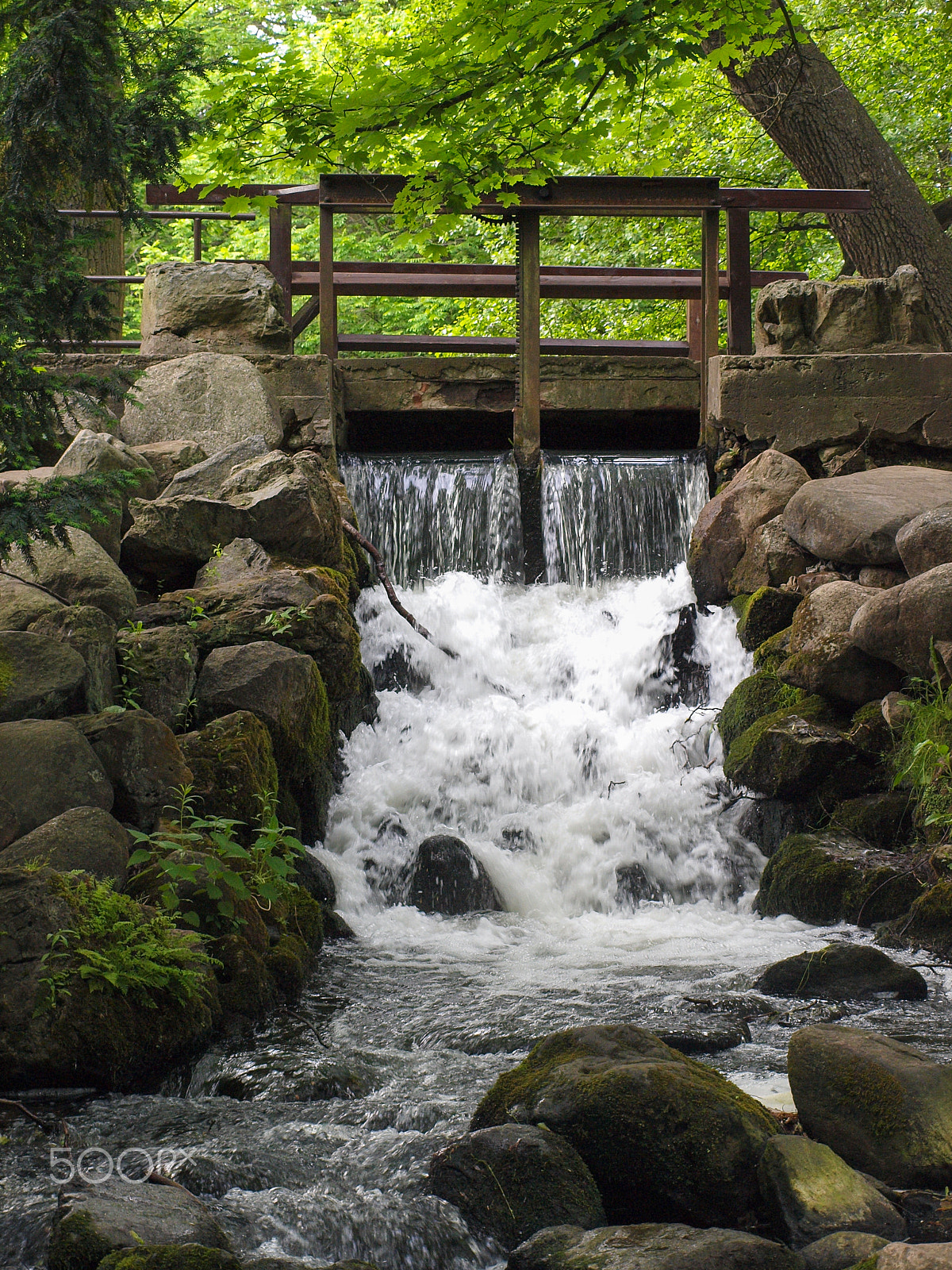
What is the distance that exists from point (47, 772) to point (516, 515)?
6.29m

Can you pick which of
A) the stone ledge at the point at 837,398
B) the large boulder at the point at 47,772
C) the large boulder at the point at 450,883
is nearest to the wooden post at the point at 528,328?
the stone ledge at the point at 837,398

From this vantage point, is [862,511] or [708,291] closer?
[862,511]

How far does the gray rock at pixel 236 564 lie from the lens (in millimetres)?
7641

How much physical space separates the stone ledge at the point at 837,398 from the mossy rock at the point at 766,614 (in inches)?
96.7

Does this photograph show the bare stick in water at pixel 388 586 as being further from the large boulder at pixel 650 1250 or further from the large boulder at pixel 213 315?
the large boulder at pixel 650 1250

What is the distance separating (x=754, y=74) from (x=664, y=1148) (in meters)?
10.6

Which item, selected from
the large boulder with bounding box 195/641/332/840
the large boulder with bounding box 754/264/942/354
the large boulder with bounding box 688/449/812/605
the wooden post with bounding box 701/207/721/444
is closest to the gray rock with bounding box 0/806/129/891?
the large boulder with bounding box 195/641/332/840

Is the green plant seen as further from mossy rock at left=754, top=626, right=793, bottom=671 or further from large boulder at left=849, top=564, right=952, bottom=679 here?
mossy rock at left=754, top=626, right=793, bottom=671

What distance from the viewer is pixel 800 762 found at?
6906 millimetres

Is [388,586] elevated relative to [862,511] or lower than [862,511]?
lower

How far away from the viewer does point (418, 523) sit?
33.8 feet

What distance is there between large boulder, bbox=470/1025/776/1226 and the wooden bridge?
307 inches

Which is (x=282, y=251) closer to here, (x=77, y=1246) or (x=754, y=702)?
(x=754, y=702)

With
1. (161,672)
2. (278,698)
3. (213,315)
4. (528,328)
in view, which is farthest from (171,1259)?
(528,328)
